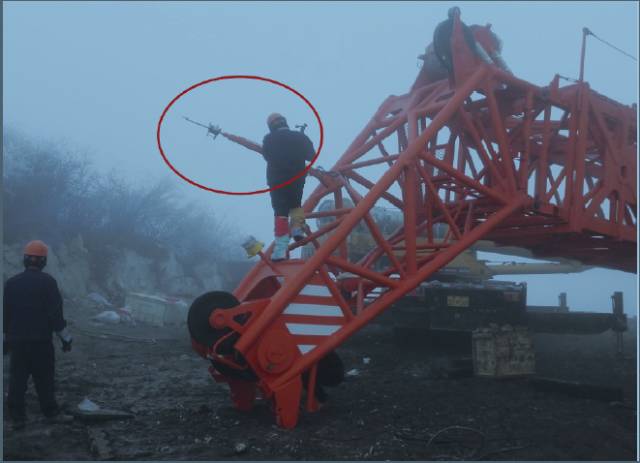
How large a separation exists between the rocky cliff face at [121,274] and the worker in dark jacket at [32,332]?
477 inches

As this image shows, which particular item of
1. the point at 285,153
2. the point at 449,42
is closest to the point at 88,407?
the point at 285,153

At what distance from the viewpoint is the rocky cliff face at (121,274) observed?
63.4 feet

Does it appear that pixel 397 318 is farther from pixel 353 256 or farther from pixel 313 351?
pixel 313 351

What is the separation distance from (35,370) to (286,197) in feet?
9.63

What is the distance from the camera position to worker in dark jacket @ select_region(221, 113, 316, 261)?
6.29 metres

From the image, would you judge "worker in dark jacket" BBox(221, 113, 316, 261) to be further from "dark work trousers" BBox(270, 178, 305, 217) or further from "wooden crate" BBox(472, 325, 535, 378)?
"wooden crate" BBox(472, 325, 535, 378)

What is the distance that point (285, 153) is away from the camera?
629 cm

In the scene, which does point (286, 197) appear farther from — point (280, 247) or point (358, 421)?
point (358, 421)

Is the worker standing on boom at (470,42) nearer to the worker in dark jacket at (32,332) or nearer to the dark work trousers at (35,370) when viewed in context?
the worker in dark jacket at (32,332)

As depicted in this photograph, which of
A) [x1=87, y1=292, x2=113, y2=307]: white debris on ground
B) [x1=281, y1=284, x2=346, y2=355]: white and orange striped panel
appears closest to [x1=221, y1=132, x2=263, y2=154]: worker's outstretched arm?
[x1=281, y1=284, x2=346, y2=355]: white and orange striped panel

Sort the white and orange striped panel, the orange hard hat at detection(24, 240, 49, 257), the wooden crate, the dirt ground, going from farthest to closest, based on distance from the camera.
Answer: the wooden crate, the orange hard hat at detection(24, 240, 49, 257), the white and orange striped panel, the dirt ground

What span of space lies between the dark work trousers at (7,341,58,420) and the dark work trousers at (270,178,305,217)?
8.48 ft

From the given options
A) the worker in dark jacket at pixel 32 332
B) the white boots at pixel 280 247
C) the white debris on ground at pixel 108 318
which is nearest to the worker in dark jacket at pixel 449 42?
the white boots at pixel 280 247

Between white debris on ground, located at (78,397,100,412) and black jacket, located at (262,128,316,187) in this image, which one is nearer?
white debris on ground, located at (78,397,100,412)
